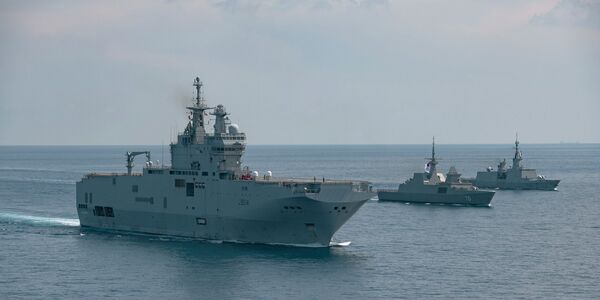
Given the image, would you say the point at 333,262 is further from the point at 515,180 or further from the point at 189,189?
the point at 515,180

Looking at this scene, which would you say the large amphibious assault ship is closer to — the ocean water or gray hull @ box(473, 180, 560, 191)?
the ocean water

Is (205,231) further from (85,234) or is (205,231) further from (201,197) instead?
(85,234)

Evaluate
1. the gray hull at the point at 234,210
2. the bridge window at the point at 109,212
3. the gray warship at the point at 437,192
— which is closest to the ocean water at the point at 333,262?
the gray hull at the point at 234,210

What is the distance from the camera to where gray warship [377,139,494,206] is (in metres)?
96.1

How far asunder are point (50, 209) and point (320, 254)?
40.6 metres

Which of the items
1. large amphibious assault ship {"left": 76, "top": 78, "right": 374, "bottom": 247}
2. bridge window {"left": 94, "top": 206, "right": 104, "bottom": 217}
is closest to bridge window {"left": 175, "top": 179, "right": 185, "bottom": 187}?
large amphibious assault ship {"left": 76, "top": 78, "right": 374, "bottom": 247}

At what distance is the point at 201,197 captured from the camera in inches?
2475

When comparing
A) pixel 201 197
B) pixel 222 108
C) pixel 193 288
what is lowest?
pixel 193 288

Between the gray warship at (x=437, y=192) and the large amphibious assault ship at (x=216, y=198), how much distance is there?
3709 cm

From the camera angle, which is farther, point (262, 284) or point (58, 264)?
point (58, 264)

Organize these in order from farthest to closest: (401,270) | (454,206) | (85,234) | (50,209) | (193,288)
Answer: (454,206) < (50,209) < (85,234) < (401,270) < (193,288)

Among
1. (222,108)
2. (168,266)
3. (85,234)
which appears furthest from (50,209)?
(168,266)

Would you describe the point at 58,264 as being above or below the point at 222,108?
below

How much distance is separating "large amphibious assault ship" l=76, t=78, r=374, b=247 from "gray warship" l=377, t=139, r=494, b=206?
37089 mm
